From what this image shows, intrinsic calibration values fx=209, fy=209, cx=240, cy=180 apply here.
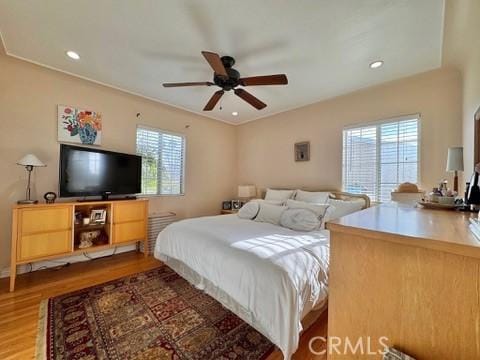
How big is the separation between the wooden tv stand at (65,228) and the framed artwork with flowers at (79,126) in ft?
3.24

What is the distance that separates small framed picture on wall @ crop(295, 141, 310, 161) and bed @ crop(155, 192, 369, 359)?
6.04 ft

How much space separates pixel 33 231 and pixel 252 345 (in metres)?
2.69

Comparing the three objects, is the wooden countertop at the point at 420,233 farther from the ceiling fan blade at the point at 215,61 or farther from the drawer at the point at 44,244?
the drawer at the point at 44,244

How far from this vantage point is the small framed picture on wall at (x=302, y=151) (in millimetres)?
3938

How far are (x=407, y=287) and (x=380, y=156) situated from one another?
9.82ft

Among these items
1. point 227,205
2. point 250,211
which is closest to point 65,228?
point 250,211

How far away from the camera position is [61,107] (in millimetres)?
2928

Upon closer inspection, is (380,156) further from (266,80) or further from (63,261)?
(63,261)

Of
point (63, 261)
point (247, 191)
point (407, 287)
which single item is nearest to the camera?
point (407, 287)

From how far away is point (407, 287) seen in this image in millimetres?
703

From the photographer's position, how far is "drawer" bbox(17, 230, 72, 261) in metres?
2.36

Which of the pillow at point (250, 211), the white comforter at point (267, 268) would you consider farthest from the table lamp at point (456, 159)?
the pillow at point (250, 211)

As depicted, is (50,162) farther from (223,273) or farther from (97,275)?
(223,273)

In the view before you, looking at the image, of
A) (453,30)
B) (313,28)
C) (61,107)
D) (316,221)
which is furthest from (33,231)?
(453,30)
